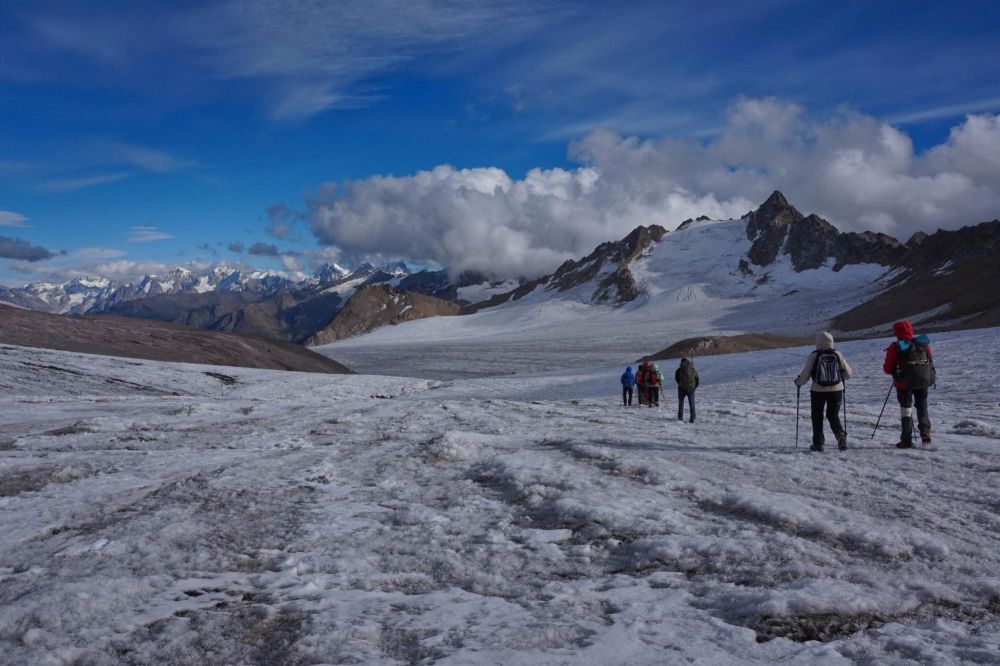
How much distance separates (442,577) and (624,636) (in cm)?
176

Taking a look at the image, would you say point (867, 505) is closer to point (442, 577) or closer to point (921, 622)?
point (921, 622)

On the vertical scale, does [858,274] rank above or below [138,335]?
above

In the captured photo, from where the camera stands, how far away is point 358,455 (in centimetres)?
1091

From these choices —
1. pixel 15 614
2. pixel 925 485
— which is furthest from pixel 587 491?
pixel 15 614

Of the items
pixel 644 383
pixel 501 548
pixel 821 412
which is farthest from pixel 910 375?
pixel 644 383

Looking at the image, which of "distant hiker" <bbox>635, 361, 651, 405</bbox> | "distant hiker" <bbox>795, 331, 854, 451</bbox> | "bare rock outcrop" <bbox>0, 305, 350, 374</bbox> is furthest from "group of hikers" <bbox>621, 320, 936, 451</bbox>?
"bare rock outcrop" <bbox>0, 305, 350, 374</bbox>

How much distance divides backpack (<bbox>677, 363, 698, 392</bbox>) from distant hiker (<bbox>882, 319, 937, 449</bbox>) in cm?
509

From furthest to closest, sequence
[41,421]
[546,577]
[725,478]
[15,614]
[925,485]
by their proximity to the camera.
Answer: [41,421], [725,478], [925,485], [546,577], [15,614]

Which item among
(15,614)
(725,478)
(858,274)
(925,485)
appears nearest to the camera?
(15,614)

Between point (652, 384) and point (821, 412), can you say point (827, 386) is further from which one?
point (652, 384)

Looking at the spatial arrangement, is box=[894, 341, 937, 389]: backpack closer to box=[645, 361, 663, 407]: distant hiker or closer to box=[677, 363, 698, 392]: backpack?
box=[677, 363, 698, 392]: backpack

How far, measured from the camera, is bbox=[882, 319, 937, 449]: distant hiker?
1034 centimetres

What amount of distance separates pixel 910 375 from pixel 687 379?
5520 millimetres

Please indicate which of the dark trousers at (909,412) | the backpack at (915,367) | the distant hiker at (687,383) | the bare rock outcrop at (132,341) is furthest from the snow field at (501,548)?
the bare rock outcrop at (132,341)
